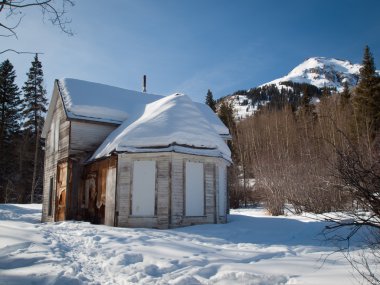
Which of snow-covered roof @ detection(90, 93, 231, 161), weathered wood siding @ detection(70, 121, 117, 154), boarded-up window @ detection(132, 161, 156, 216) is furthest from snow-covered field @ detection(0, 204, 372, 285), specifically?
weathered wood siding @ detection(70, 121, 117, 154)

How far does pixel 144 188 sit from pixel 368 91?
28.2 meters

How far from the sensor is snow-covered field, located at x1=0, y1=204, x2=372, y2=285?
603cm

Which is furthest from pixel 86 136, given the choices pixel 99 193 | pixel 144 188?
pixel 144 188

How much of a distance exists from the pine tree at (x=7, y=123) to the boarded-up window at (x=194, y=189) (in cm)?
3017

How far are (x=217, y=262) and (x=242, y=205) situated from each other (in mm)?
26380

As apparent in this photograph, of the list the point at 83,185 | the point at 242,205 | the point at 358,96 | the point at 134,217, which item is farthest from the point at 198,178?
the point at 358,96

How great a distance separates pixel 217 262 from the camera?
286 inches

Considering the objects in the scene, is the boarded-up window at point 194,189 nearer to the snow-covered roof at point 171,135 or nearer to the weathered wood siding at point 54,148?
the snow-covered roof at point 171,135

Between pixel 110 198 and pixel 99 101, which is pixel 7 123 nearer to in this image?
pixel 99 101

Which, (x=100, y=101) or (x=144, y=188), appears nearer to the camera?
(x=144, y=188)

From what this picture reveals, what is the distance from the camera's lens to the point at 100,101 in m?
19.1

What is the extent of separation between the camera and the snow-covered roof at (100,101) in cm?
1802

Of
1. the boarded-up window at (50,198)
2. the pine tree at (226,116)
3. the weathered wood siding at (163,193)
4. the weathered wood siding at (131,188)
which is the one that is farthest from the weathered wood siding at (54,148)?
the pine tree at (226,116)

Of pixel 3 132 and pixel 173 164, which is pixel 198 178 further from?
pixel 3 132
